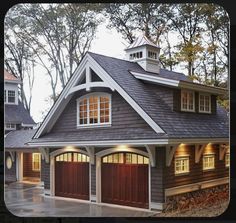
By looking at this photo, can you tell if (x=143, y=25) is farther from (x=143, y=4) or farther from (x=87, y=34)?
(x=87, y=34)

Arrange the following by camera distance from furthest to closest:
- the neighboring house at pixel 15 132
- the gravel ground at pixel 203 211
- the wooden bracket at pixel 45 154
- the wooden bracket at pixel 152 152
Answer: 1. the wooden bracket at pixel 45 154
2. the wooden bracket at pixel 152 152
3. the neighboring house at pixel 15 132
4. the gravel ground at pixel 203 211

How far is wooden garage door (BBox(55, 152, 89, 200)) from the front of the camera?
10.4 ft

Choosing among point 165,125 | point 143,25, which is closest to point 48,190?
point 165,125

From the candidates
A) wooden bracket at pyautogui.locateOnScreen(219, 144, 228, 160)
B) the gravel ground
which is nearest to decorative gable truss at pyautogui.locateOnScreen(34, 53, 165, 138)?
wooden bracket at pyautogui.locateOnScreen(219, 144, 228, 160)

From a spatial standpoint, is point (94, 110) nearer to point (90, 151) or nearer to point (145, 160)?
point (90, 151)

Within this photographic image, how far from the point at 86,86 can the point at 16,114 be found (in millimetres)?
594

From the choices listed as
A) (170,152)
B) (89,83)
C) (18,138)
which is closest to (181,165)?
(170,152)

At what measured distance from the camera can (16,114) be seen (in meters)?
2.98

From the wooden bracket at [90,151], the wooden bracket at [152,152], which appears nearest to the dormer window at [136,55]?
the wooden bracket at [152,152]

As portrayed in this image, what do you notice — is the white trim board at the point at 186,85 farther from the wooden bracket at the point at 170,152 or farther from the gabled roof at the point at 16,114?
the gabled roof at the point at 16,114

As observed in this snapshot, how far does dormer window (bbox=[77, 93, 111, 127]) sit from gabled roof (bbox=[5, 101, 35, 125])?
17.6 inches

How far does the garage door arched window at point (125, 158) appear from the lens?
3158 millimetres

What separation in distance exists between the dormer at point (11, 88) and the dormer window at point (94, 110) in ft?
1.72

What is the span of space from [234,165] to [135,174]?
2.57 feet
